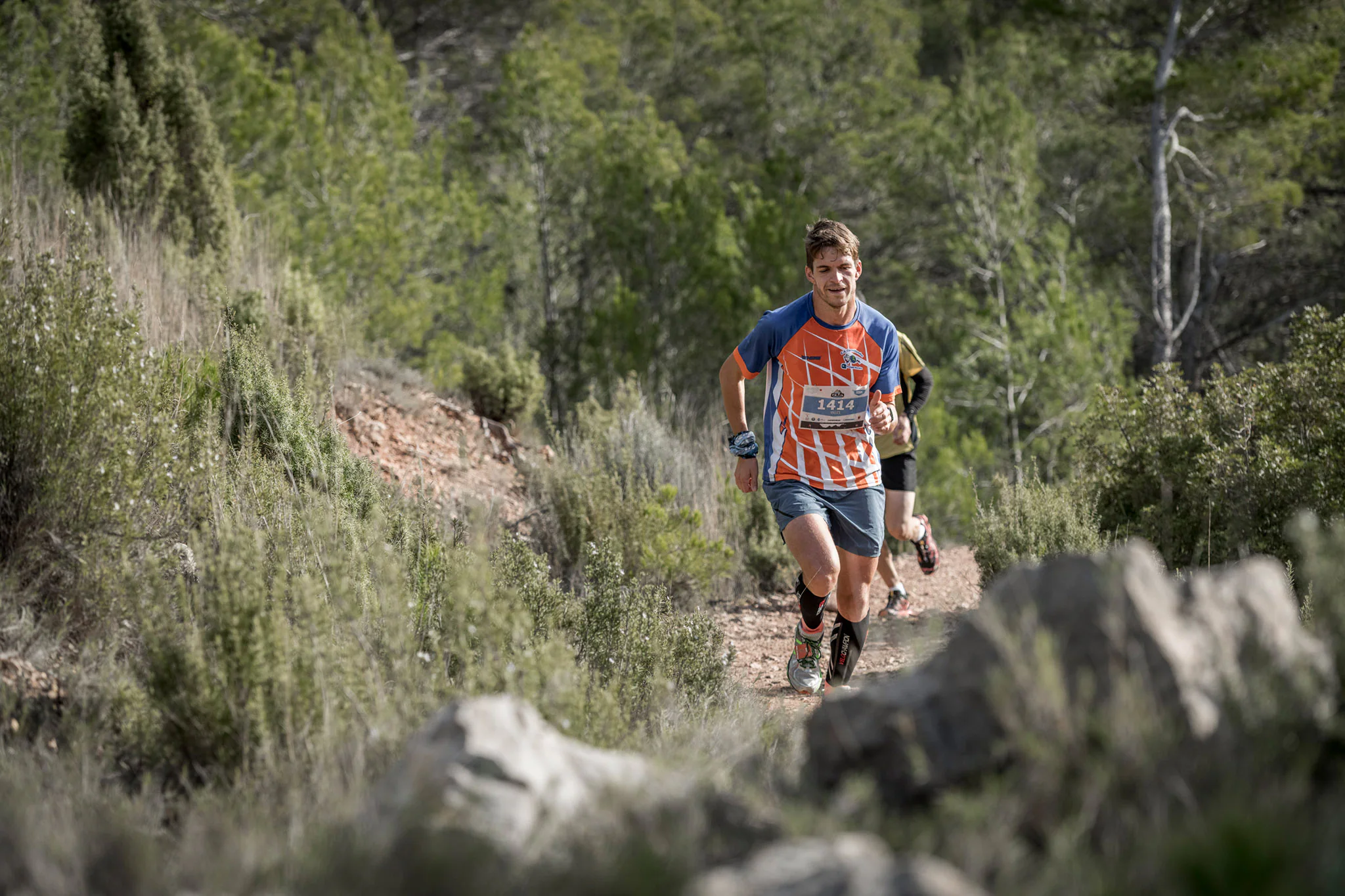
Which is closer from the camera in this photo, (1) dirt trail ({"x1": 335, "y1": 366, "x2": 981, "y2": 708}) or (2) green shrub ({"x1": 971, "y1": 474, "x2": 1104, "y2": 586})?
(1) dirt trail ({"x1": 335, "y1": 366, "x2": 981, "y2": 708})

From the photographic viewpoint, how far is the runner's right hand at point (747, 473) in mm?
4035

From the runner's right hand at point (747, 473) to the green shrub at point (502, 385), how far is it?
5.91 meters

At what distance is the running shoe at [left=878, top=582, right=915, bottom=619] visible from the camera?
257 inches

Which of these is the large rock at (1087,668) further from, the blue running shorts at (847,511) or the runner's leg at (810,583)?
the blue running shorts at (847,511)

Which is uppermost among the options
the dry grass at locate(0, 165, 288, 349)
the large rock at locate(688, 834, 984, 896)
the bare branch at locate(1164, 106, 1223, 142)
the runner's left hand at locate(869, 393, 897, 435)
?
the bare branch at locate(1164, 106, 1223, 142)

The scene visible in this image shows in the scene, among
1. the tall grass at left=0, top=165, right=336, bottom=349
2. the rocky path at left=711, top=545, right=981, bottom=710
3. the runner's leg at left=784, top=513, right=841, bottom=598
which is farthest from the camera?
the tall grass at left=0, top=165, right=336, bottom=349

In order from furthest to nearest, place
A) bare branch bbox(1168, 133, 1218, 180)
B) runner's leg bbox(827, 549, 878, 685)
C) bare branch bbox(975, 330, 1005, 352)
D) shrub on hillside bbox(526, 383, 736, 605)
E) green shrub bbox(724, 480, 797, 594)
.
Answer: bare branch bbox(975, 330, 1005, 352) → bare branch bbox(1168, 133, 1218, 180) → green shrub bbox(724, 480, 797, 594) → shrub on hillside bbox(526, 383, 736, 605) → runner's leg bbox(827, 549, 878, 685)

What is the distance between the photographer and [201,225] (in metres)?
8.17

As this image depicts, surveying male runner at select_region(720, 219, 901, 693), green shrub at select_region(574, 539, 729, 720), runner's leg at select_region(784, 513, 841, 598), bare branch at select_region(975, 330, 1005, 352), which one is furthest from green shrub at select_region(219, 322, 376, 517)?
bare branch at select_region(975, 330, 1005, 352)

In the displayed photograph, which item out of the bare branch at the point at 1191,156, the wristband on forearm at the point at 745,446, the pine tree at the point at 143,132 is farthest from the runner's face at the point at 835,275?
the bare branch at the point at 1191,156

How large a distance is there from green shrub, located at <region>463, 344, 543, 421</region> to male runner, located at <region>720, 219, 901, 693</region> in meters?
5.75

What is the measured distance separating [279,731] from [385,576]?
60cm

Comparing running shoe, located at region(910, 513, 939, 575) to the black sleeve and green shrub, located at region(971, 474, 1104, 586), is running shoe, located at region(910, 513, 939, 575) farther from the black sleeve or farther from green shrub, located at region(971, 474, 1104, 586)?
the black sleeve

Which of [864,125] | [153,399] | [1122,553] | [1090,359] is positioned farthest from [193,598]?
[864,125]
